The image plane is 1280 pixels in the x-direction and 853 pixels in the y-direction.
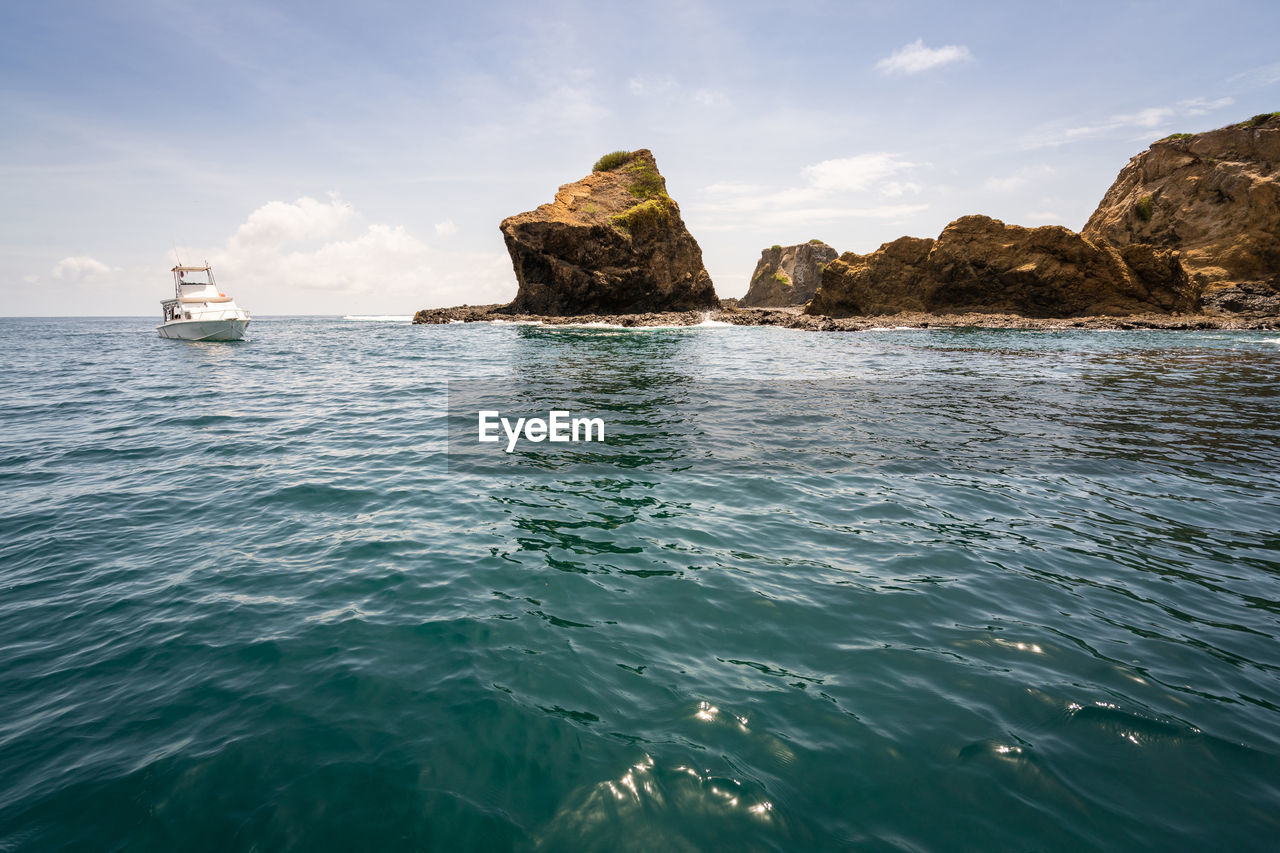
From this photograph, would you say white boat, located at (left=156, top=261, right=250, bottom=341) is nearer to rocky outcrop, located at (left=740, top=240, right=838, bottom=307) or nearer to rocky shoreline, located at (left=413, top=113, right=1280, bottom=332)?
rocky shoreline, located at (left=413, top=113, right=1280, bottom=332)

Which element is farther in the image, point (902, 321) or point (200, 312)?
point (902, 321)

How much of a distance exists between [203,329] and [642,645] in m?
49.5

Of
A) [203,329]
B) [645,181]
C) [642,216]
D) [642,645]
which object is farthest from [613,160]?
[642,645]

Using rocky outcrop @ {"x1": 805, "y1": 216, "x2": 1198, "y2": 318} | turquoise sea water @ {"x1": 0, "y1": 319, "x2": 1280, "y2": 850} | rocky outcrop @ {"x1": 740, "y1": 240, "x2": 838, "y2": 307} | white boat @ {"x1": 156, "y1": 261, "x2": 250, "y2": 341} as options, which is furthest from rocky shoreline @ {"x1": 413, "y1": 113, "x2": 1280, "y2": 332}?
rocky outcrop @ {"x1": 740, "y1": 240, "x2": 838, "y2": 307}

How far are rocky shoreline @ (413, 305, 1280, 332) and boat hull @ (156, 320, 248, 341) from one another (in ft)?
88.0

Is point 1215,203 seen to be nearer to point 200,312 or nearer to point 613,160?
Answer: point 613,160

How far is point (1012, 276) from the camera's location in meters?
57.4

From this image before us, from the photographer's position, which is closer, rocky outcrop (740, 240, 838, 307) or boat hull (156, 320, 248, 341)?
boat hull (156, 320, 248, 341)

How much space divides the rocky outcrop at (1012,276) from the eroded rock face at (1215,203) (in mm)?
9248

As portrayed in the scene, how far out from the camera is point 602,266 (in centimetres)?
6575

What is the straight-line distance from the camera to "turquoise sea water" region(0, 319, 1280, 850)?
3303 mm

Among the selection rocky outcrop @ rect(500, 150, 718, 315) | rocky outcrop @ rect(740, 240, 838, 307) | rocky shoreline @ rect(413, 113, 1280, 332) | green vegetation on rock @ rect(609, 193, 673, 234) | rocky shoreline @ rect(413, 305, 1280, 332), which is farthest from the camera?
rocky outcrop @ rect(740, 240, 838, 307)

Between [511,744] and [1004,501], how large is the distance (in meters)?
8.13

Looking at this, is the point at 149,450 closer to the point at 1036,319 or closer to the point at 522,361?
the point at 522,361
